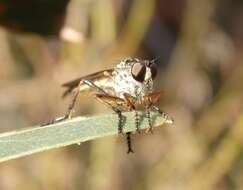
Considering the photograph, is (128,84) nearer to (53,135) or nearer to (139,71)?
(139,71)

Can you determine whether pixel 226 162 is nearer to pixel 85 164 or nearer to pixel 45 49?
pixel 85 164

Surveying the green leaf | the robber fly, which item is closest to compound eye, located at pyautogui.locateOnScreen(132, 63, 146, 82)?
the robber fly

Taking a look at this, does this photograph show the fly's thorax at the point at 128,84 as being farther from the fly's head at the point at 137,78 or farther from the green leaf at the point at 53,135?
the green leaf at the point at 53,135

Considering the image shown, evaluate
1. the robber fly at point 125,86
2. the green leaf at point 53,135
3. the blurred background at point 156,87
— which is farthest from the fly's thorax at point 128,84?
the blurred background at point 156,87

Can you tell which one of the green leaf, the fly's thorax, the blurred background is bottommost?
the green leaf

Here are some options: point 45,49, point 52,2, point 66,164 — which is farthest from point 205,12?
point 52,2

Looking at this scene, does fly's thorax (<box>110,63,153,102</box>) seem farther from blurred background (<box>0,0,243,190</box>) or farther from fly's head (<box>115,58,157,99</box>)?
blurred background (<box>0,0,243,190</box>)
